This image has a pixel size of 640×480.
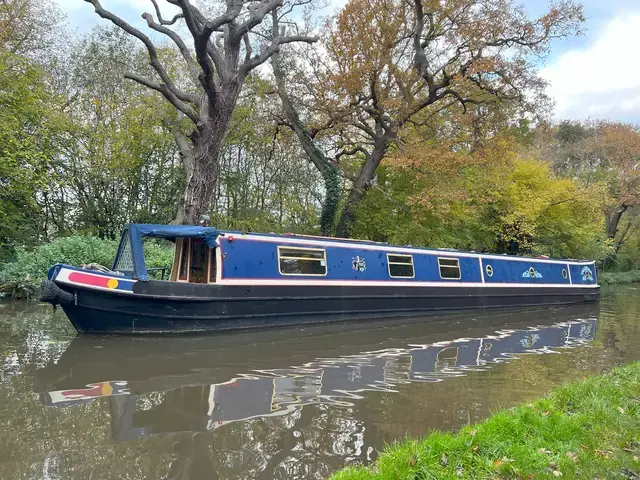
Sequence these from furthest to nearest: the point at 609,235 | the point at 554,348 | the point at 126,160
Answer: the point at 609,235, the point at 126,160, the point at 554,348

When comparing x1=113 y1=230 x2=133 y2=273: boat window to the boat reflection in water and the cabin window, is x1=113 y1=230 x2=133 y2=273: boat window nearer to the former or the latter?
the boat reflection in water

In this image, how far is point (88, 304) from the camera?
24.5 ft

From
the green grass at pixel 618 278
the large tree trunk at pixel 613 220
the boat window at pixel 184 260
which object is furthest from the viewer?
the large tree trunk at pixel 613 220

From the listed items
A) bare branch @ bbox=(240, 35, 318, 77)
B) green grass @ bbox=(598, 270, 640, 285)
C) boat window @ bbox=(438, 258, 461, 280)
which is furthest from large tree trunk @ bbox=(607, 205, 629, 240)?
bare branch @ bbox=(240, 35, 318, 77)

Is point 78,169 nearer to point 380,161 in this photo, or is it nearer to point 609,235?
point 380,161

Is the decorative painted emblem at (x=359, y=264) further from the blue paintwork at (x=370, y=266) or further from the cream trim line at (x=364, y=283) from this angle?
the cream trim line at (x=364, y=283)

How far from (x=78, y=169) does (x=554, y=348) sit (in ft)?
52.7

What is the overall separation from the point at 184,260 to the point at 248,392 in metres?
4.64

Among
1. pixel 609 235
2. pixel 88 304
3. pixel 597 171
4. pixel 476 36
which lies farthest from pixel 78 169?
pixel 609 235

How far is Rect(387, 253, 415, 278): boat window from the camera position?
1130 cm

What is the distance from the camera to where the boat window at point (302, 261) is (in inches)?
373

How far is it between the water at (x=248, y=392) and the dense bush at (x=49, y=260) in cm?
203

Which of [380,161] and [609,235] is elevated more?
[380,161]

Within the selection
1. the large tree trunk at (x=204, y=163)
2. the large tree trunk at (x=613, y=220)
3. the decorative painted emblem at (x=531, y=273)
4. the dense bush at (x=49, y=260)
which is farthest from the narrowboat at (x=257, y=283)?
the large tree trunk at (x=613, y=220)
